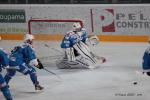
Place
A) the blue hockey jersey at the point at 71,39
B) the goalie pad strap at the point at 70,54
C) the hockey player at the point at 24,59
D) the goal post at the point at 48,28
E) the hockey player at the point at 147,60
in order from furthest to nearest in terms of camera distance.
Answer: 1. the goal post at the point at 48,28
2. the goalie pad strap at the point at 70,54
3. the blue hockey jersey at the point at 71,39
4. the hockey player at the point at 24,59
5. the hockey player at the point at 147,60

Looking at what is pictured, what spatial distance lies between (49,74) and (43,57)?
171 cm

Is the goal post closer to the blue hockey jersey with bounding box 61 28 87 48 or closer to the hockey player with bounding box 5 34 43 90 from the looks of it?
the blue hockey jersey with bounding box 61 28 87 48

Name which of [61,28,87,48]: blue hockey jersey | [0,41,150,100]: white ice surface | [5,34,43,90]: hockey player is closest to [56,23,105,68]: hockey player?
[61,28,87,48]: blue hockey jersey

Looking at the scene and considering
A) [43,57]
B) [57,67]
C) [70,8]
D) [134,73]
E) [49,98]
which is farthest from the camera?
[70,8]

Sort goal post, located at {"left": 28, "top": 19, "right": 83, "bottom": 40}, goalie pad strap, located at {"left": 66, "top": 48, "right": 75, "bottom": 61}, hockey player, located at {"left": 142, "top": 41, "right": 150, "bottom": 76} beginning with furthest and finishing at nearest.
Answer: goal post, located at {"left": 28, "top": 19, "right": 83, "bottom": 40}
goalie pad strap, located at {"left": 66, "top": 48, "right": 75, "bottom": 61}
hockey player, located at {"left": 142, "top": 41, "right": 150, "bottom": 76}

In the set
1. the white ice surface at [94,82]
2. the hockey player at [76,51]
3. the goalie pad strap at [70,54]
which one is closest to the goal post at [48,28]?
the white ice surface at [94,82]

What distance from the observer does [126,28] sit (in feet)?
49.3

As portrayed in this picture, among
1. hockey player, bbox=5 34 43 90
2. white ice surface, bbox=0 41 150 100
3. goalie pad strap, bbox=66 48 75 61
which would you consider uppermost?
hockey player, bbox=5 34 43 90

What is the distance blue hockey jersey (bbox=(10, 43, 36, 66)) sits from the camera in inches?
381

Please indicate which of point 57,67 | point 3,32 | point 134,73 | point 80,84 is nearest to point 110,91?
point 80,84

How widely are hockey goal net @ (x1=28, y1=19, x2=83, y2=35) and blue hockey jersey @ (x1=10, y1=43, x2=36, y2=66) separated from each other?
4196mm

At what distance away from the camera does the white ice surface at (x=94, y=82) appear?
9.68 meters

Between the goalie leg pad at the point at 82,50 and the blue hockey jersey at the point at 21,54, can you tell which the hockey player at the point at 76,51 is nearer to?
the goalie leg pad at the point at 82,50

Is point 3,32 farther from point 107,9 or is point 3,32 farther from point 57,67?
point 57,67
